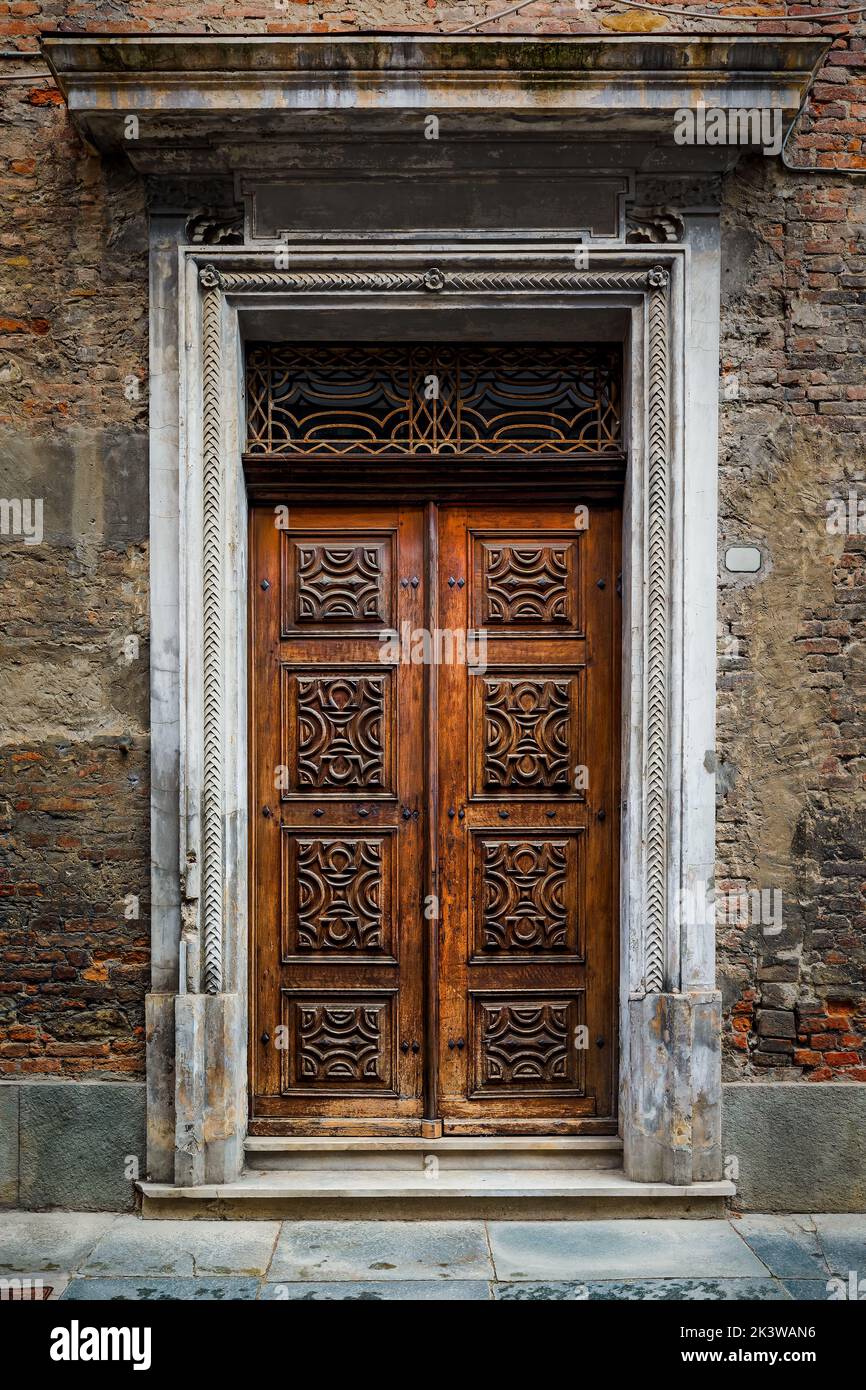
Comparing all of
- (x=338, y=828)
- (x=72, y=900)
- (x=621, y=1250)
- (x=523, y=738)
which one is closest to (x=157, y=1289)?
(x=72, y=900)

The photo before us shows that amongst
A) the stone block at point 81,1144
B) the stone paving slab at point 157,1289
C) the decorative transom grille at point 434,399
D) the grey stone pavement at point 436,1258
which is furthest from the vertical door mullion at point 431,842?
the stone block at point 81,1144

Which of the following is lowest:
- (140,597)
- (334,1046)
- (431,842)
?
(334,1046)

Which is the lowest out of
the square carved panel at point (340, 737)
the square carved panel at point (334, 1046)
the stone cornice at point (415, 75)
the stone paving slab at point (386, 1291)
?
the stone paving slab at point (386, 1291)

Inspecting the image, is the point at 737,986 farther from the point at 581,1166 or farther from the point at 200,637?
the point at 200,637

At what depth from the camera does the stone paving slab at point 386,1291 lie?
378 centimetres

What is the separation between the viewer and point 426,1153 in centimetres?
462

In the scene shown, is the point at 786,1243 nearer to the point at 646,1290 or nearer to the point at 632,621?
the point at 646,1290

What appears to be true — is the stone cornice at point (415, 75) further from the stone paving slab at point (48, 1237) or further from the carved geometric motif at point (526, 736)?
the stone paving slab at point (48, 1237)

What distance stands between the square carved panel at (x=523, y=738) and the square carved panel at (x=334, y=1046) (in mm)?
1100

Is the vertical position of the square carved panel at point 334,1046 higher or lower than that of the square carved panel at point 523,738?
lower

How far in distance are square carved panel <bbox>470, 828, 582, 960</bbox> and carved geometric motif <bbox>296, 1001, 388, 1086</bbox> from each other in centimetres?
59

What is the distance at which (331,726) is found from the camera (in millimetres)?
4742

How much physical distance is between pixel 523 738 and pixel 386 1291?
7.29 ft

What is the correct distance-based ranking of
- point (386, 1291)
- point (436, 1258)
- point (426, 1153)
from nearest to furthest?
point (386, 1291) < point (436, 1258) < point (426, 1153)
